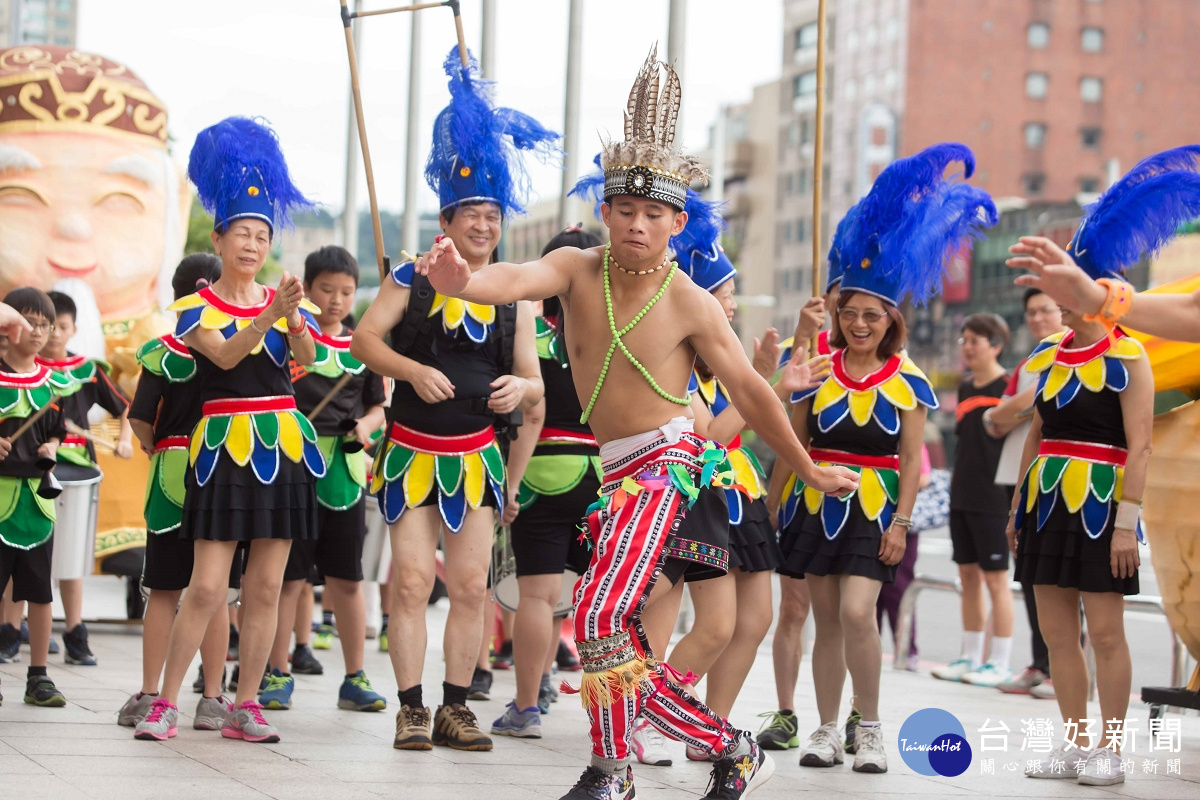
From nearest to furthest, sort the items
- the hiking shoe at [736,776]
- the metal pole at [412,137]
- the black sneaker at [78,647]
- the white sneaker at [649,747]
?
the hiking shoe at [736,776], the white sneaker at [649,747], the black sneaker at [78,647], the metal pole at [412,137]

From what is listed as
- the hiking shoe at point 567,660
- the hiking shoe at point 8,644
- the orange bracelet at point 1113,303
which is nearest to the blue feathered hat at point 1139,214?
the orange bracelet at point 1113,303

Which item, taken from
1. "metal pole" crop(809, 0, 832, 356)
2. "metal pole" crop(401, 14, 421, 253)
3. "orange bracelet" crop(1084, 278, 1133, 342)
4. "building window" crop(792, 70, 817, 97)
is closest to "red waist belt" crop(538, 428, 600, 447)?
"metal pole" crop(809, 0, 832, 356)

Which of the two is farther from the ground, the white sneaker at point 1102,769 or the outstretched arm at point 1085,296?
the outstretched arm at point 1085,296

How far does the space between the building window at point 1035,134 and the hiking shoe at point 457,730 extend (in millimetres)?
63193

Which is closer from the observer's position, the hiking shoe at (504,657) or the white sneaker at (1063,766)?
the white sneaker at (1063,766)

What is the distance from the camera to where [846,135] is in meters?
66.6

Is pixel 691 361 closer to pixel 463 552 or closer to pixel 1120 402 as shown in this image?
pixel 463 552

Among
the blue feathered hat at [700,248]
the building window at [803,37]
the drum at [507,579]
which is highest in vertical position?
the building window at [803,37]

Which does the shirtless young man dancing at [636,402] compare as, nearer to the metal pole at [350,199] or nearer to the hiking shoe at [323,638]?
the hiking shoe at [323,638]

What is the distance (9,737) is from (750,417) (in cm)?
284

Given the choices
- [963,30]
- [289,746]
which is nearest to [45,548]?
[289,746]

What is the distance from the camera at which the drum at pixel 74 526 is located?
7648mm

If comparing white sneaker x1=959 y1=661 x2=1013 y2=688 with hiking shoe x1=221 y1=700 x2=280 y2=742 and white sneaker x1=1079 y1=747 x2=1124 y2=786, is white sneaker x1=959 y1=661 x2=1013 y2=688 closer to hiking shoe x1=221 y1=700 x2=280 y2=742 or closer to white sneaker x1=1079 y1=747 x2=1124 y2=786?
white sneaker x1=1079 y1=747 x2=1124 y2=786

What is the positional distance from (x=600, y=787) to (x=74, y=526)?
445cm
